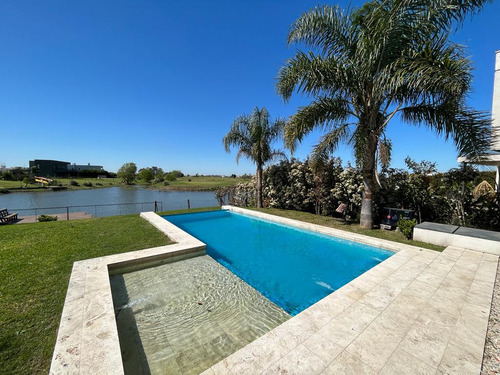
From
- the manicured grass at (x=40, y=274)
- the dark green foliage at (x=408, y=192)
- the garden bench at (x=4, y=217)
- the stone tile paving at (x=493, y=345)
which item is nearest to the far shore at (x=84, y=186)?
the dark green foliage at (x=408, y=192)

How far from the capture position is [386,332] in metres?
2.21

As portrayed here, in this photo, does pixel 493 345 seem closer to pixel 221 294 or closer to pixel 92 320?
pixel 221 294

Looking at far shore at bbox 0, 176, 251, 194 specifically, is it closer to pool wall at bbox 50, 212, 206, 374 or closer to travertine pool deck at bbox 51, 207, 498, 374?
pool wall at bbox 50, 212, 206, 374

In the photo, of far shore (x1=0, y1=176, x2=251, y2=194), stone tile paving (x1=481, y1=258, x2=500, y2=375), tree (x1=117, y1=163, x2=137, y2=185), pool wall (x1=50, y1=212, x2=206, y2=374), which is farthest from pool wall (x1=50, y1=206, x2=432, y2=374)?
tree (x1=117, y1=163, x2=137, y2=185)

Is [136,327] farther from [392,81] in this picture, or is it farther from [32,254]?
[392,81]

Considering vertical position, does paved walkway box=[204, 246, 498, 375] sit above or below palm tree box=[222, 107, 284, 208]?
below

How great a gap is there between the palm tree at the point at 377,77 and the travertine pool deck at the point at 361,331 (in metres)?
3.93

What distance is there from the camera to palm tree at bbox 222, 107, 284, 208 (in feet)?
37.0

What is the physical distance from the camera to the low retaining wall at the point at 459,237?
177 inches

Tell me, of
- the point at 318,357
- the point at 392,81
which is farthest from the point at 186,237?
the point at 392,81

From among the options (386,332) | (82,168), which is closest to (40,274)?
(386,332)

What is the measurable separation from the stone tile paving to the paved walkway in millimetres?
46

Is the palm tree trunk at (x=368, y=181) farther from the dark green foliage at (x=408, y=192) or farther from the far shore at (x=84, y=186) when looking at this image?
the far shore at (x=84, y=186)

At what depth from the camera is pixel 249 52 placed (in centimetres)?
984
